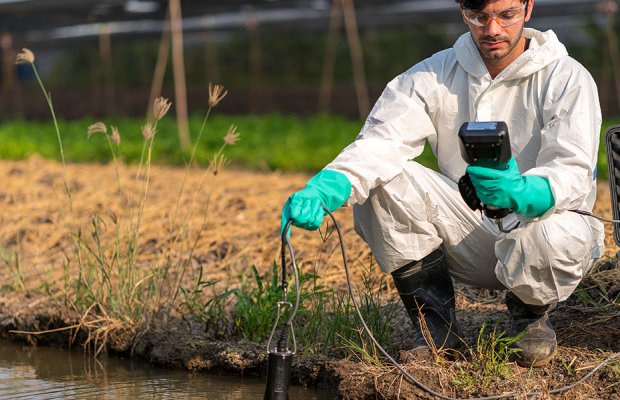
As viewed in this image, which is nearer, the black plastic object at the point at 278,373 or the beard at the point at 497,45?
the black plastic object at the point at 278,373

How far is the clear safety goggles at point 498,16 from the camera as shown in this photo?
9.88 feet

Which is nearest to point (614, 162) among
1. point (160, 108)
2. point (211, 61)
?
point (160, 108)

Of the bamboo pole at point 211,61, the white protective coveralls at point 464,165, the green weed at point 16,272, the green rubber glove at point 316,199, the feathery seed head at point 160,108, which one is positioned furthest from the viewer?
the bamboo pole at point 211,61

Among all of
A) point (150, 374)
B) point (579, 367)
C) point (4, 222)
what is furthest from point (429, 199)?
point (4, 222)

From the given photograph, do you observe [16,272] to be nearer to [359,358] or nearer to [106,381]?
[106,381]

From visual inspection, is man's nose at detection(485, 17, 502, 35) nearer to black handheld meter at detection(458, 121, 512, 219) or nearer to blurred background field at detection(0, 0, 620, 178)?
black handheld meter at detection(458, 121, 512, 219)

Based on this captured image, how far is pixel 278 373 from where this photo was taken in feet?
9.12

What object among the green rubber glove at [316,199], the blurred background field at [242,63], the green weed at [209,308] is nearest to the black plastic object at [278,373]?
the green rubber glove at [316,199]

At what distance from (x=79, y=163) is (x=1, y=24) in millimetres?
9413

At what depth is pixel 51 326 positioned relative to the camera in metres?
4.16

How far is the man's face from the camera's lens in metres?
3.00

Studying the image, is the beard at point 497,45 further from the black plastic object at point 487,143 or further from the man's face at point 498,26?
the black plastic object at point 487,143

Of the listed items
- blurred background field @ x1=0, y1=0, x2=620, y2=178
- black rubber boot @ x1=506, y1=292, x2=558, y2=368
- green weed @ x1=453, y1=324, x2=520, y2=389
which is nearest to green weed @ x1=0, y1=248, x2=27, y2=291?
green weed @ x1=453, y1=324, x2=520, y2=389

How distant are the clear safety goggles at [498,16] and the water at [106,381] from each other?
1.24 meters
